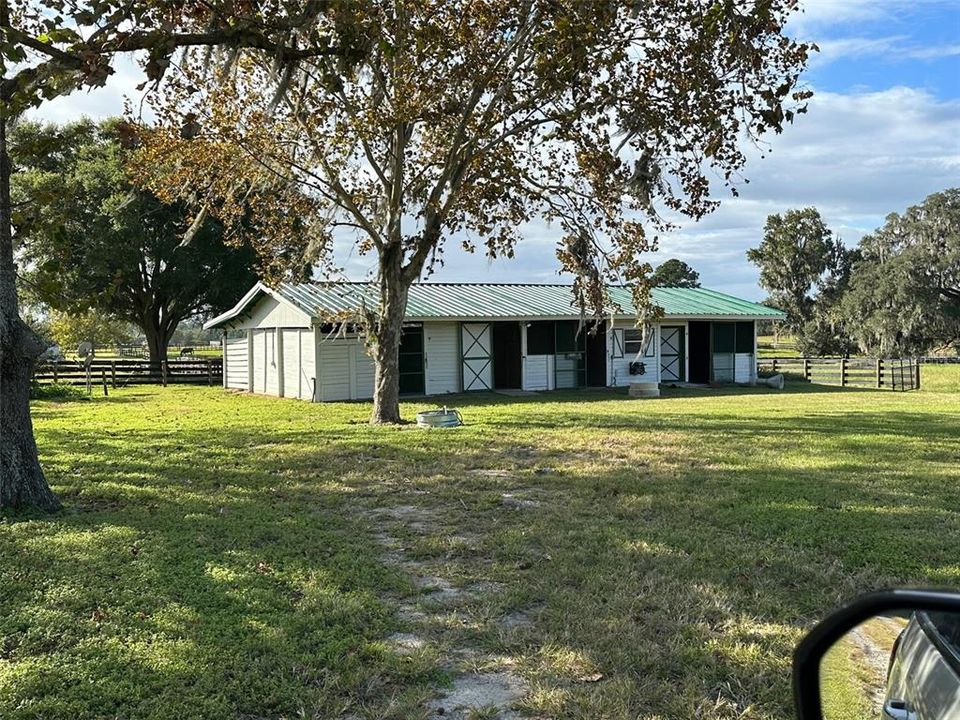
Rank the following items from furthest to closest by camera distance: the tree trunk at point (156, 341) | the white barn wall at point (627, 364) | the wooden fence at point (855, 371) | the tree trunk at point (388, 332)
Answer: the tree trunk at point (156, 341), the wooden fence at point (855, 371), the white barn wall at point (627, 364), the tree trunk at point (388, 332)

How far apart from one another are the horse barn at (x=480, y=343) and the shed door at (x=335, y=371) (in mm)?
27

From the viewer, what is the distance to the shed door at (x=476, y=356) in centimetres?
2238

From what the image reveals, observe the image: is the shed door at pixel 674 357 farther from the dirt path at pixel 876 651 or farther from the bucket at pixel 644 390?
the dirt path at pixel 876 651

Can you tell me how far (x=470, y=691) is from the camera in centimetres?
325

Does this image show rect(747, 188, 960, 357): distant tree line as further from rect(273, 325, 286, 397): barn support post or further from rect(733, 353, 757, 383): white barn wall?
rect(273, 325, 286, 397): barn support post

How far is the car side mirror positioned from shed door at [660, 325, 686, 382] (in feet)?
80.8

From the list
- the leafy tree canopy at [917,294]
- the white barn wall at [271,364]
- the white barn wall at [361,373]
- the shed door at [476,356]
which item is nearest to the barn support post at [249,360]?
the white barn wall at [271,364]

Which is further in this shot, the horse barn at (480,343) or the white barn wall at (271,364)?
the white barn wall at (271,364)

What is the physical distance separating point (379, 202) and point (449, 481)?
674cm

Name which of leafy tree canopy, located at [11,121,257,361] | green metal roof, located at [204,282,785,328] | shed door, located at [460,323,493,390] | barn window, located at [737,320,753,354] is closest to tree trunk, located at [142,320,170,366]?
leafy tree canopy, located at [11,121,257,361]

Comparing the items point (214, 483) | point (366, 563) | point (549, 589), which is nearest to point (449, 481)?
point (214, 483)

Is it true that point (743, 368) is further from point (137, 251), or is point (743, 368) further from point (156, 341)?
point (156, 341)

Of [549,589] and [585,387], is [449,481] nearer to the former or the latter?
[549,589]

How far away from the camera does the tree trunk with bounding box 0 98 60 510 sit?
20.2 feet
